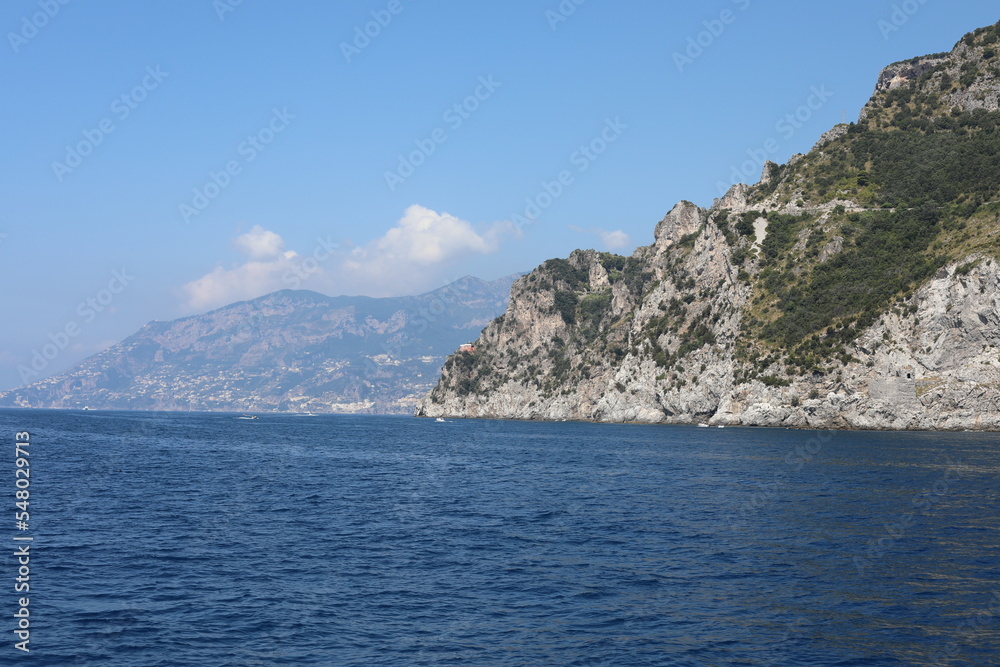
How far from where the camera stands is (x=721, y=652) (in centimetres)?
2448

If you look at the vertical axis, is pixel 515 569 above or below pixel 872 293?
below

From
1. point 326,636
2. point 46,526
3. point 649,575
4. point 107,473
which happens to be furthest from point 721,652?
point 107,473

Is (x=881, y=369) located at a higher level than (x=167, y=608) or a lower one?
higher

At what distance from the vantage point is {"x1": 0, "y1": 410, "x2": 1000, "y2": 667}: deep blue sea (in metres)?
25.1

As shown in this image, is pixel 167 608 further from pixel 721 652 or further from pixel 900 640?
pixel 900 640

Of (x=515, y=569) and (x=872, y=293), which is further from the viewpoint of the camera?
(x=872, y=293)

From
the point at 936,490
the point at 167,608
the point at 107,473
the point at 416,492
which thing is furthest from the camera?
the point at 107,473

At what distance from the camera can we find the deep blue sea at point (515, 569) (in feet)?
82.3

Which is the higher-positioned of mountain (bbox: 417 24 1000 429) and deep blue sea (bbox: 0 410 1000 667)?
mountain (bbox: 417 24 1000 429)

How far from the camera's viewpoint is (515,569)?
35.3 m

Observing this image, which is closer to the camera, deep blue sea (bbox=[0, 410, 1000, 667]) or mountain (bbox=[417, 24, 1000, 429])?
deep blue sea (bbox=[0, 410, 1000, 667])

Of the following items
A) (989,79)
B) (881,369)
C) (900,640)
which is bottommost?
(900,640)

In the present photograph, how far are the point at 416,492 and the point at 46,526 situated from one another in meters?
26.6

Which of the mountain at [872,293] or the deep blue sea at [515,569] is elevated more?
the mountain at [872,293]
